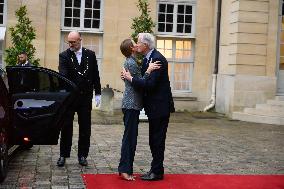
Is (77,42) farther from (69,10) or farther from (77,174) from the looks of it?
(69,10)

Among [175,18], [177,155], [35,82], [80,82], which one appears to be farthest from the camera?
[175,18]

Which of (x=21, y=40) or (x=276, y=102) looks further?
(x=276, y=102)

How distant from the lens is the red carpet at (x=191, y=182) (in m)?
6.61

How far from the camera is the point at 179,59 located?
64.7 feet

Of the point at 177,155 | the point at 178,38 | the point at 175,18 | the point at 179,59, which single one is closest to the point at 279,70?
the point at 179,59

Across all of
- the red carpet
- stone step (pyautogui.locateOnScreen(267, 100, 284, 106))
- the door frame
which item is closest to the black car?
the red carpet

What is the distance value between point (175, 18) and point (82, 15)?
10.8 feet

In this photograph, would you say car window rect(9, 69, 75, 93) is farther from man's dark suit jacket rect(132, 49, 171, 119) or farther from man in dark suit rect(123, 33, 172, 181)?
man's dark suit jacket rect(132, 49, 171, 119)

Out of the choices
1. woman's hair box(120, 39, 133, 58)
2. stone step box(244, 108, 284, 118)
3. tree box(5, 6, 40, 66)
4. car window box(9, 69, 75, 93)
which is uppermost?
tree box(5, 6, 40, 66)

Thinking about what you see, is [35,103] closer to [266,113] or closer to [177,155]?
[177,155]

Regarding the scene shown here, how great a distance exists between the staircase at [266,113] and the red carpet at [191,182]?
893cm

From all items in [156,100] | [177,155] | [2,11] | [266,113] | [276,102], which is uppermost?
[2,11]

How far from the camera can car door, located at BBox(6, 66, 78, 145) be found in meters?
7.23

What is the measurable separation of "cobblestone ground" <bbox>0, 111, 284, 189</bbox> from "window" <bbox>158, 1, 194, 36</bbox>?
5.82 m
